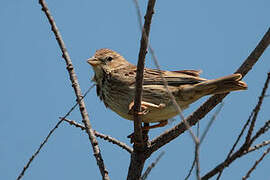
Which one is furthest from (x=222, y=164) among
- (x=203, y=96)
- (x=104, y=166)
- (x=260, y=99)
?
(x=203, y=96)

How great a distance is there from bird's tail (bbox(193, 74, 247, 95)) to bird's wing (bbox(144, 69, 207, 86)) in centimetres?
15

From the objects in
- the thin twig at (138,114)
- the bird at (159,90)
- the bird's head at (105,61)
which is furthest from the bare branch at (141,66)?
the bird's head at (105,61)

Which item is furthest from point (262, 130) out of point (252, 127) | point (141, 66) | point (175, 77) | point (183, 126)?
point (175, 77)

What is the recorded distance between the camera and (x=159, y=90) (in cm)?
516

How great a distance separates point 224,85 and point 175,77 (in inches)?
29.6

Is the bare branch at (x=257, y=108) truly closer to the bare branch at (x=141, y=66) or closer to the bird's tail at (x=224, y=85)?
the bare branch at (x=141, y=66)

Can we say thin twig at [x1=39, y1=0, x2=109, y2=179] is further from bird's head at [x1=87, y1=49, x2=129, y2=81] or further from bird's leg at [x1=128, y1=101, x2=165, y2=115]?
bird's head at [x1=87, y1=49, x2=129, y2=81]

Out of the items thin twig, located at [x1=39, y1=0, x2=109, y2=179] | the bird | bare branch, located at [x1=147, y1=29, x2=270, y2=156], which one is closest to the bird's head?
the bird

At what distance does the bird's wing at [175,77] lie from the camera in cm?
504

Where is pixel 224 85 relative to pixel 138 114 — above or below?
above

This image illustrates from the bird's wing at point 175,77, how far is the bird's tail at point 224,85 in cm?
15

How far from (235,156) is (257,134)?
274 mm

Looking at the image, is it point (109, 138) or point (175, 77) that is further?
point (175, 77)

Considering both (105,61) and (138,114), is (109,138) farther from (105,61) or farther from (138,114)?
(105,61)
